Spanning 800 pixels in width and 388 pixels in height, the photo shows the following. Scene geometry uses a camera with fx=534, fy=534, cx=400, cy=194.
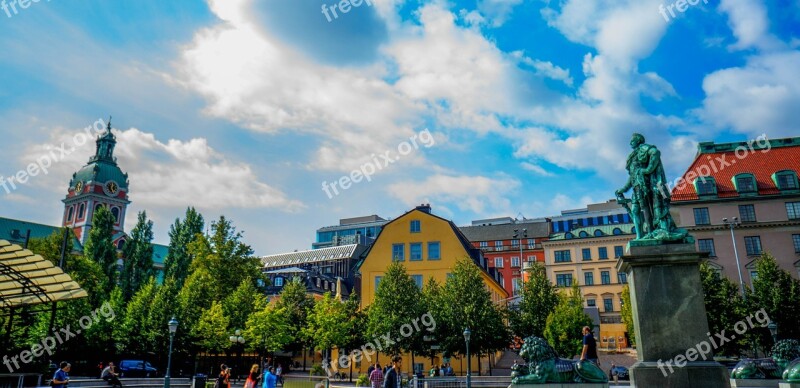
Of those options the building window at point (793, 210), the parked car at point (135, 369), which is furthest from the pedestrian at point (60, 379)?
the building window at point (793, 210)

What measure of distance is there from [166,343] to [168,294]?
164 inches

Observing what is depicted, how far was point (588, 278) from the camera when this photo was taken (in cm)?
6575

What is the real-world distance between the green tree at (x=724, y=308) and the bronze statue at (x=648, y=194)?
95.1 ft

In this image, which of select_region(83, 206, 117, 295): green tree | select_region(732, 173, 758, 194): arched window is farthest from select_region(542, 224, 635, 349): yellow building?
select_region(83, 206, 117, 295): green tree

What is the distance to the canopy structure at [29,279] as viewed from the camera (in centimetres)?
2325

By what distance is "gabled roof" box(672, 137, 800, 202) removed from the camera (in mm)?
49812

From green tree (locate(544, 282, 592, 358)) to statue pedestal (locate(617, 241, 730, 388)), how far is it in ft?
96.3

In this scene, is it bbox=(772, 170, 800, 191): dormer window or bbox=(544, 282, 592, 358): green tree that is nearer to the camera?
bbox=(544, 282, 592, 358): green tree

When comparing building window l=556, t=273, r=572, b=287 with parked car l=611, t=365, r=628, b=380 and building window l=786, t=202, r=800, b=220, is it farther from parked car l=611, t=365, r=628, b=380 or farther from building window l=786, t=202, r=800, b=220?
parked car l=611, t=365, r=628, b=380

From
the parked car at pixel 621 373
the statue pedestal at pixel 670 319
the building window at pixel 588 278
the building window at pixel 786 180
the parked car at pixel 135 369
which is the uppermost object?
the building window at pixel 786 180

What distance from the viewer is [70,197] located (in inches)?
4990

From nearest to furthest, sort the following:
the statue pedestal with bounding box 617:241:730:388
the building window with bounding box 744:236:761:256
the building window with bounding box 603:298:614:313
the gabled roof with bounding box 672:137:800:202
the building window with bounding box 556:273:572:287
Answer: the statue pedestal with bounding box 617:241:730:388 → the building window with bounding box 744:236:761:256 → the gabled roof with bounding box 672:137:800:202 → the building window with bounding box 603:298:614:313 → the building window with bounding box 556:273:572:287

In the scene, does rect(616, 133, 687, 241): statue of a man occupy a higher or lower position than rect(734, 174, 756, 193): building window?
lower

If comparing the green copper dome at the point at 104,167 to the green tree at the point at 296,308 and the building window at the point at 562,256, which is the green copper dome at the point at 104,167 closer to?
the green tree at the point at 296,308
